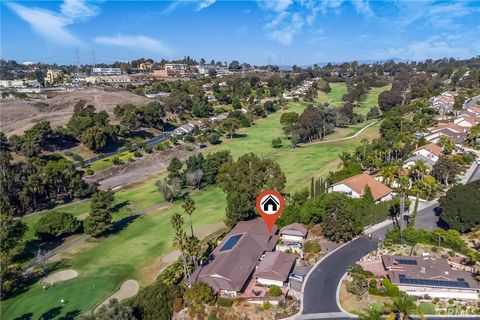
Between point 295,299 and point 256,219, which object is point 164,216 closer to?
point 256,219

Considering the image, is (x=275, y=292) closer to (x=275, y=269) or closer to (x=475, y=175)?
(x=275, y=269)

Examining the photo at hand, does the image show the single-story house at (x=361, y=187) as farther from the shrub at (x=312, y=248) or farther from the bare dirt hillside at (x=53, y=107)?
the bare dirt hillside at (x=53, y=107)

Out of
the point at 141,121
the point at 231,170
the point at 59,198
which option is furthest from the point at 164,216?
the point at 141,121

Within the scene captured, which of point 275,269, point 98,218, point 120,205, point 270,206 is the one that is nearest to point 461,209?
point 270,206

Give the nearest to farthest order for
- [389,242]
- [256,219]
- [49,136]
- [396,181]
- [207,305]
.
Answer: [207,305] < [389,242] < [256,219] < [396,181] < [49,136]

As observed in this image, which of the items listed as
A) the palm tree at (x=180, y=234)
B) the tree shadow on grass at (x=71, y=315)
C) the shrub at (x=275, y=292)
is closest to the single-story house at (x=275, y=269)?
the shrub at (x=275, y=292)

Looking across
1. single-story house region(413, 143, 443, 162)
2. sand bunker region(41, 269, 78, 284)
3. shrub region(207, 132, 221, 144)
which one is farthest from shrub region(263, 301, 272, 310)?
shrub region(207, 132, 221, 144)
